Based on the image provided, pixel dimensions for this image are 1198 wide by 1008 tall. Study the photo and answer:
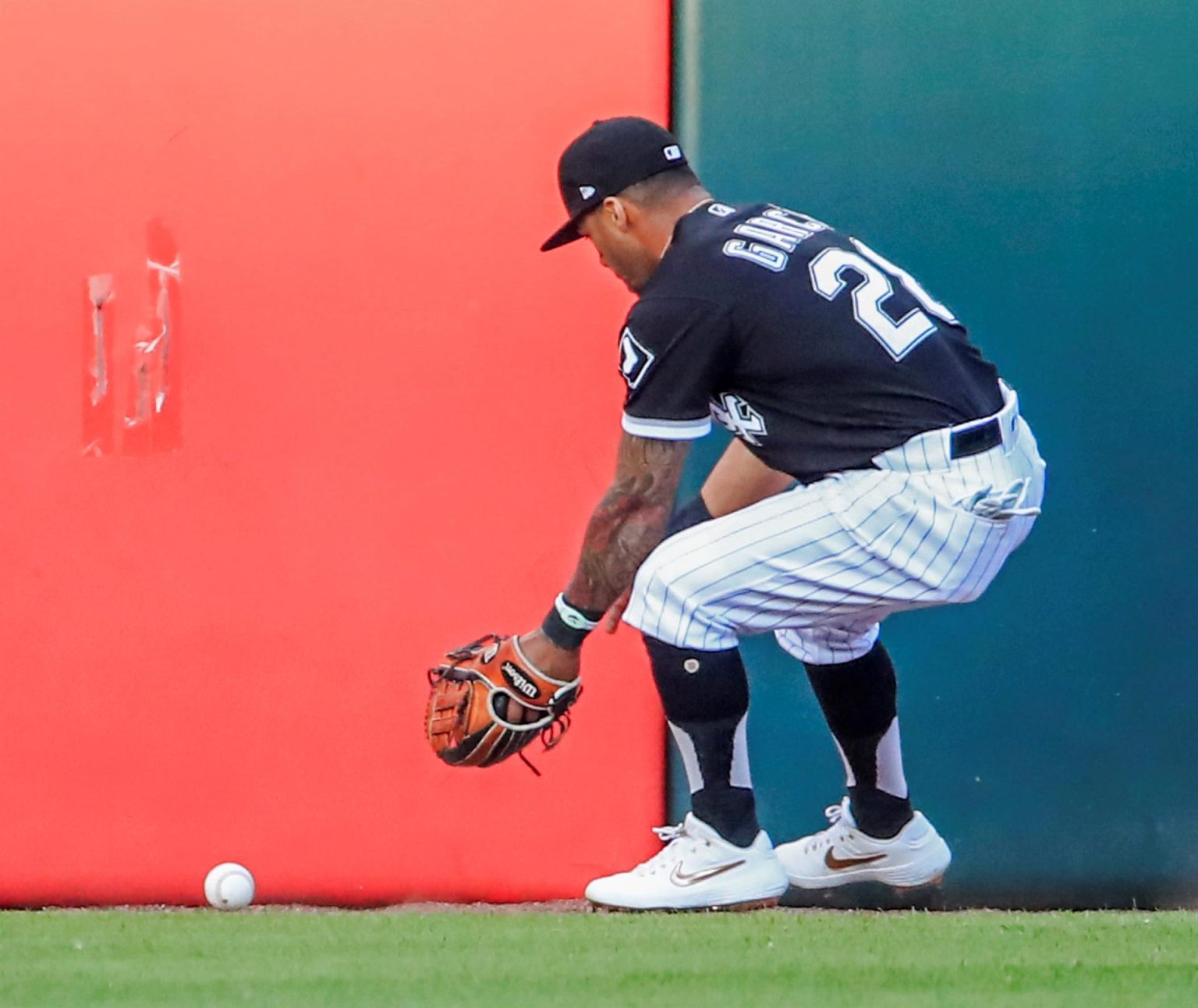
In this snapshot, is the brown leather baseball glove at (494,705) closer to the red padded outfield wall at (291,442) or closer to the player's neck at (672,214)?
the player's neck at (672,214)

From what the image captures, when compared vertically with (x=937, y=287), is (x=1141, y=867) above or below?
below

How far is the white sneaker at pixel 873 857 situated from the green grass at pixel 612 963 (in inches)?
7.9

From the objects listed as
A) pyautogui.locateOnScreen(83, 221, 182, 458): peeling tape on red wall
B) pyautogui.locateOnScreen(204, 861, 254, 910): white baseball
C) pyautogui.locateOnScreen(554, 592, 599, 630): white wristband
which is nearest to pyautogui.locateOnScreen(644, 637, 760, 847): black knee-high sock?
pyautogui.locateOnScreen(554, 592, 599, 630): white wristband

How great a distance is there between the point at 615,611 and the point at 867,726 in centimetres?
58

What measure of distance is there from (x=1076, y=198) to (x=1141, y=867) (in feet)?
5.22

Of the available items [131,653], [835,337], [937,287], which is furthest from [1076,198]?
[131,653]

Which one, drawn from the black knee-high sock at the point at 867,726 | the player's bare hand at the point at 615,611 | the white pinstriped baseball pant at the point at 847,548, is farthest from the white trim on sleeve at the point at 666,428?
the black knee-high sock at the point at 867,726

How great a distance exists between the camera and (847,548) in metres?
3.28

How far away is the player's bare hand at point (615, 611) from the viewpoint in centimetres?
339

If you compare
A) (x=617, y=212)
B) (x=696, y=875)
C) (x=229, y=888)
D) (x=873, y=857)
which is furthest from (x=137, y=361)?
(x=873, y=857)

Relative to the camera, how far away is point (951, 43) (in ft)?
14.2

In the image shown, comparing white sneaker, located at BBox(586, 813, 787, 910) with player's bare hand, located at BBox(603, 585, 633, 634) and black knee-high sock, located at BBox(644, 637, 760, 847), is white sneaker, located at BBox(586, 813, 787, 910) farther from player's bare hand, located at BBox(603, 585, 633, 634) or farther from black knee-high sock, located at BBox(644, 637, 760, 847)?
player's bare hand, located at BBox(603, 585, 633, 634)

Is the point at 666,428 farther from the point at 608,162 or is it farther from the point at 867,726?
the point at 867,726

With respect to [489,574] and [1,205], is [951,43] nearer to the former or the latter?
[489,574]
